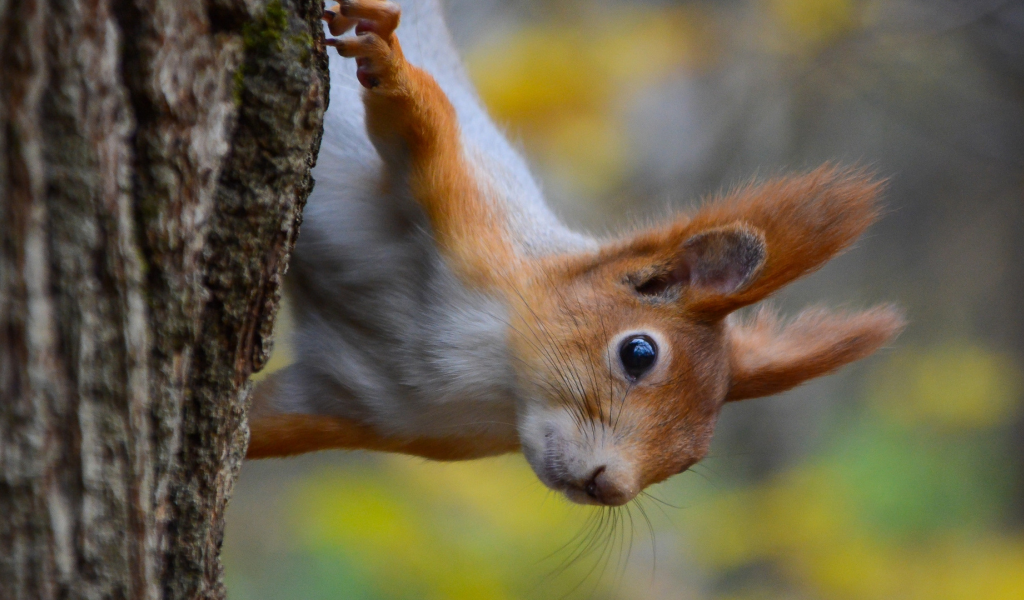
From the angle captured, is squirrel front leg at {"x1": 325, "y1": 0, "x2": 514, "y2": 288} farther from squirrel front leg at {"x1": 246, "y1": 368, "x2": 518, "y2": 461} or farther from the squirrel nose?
the squirrel nose

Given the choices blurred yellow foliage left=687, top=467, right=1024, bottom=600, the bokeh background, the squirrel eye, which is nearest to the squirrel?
the squirrel eye

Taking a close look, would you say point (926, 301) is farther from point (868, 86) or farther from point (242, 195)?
point (242, 195)

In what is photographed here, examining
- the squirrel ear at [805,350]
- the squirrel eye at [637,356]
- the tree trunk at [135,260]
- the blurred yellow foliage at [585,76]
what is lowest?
the tree trunk at [135,260]

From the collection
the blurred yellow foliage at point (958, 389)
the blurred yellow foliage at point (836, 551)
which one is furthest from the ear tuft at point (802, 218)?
the blurred yellow foliage at point (958, 389)

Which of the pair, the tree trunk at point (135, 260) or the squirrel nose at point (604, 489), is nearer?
the tree trunk at point (135, 260)

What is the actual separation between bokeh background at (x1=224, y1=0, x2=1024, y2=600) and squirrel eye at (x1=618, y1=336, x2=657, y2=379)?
57.0 inches

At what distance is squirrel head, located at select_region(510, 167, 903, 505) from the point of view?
2.02 meters

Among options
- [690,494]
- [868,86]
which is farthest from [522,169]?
[868,86]

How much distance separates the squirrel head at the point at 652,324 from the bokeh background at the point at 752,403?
1.29m

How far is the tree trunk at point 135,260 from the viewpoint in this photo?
0.95 m

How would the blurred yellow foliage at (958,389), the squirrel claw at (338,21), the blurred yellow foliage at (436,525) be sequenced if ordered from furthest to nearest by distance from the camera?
the blurred yellow foliage at (958,389)
the blurred yellow foliage at (436,525)
the squirrel claw at (338,21)

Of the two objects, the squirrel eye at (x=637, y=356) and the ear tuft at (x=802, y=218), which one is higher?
the ear tuft at (x=802, y=218)

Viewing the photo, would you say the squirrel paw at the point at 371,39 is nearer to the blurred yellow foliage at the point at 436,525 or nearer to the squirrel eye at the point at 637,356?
the squirrel eye at the point at 637,356

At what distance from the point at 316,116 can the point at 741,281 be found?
1167 mm
